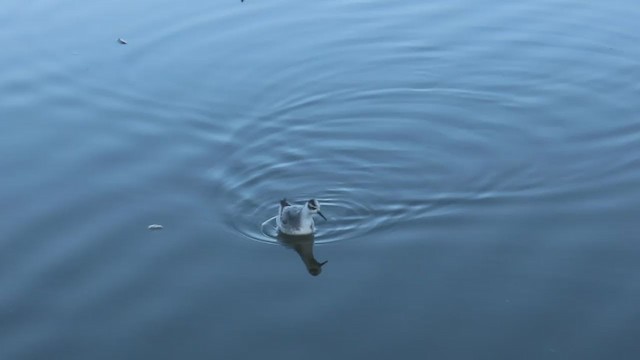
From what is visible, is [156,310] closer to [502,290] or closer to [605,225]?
[502,290]

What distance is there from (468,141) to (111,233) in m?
5.27

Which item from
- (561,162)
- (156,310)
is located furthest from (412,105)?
(156,310)

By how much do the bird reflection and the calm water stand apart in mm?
66

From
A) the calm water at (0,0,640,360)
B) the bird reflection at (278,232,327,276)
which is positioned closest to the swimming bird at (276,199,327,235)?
the bird reflection at (278,232,327,276)

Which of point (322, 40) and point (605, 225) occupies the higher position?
point (322, 40)

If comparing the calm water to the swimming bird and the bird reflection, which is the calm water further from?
the swimming bird

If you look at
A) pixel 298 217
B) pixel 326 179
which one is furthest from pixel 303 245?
pixel 326 179

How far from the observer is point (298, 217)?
13.0m

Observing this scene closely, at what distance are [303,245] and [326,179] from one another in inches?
61.4

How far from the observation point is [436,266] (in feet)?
41.7

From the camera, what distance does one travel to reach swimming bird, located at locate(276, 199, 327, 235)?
1306 cm

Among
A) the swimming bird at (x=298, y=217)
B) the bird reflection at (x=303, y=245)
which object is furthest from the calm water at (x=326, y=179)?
the swimming bird at (x=298, y=217)

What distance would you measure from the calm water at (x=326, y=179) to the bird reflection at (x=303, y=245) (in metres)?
0.07

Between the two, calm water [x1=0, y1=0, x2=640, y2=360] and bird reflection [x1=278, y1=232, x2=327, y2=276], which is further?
bird reflection [x1=278, y1=232, x2=327, y2=276]
